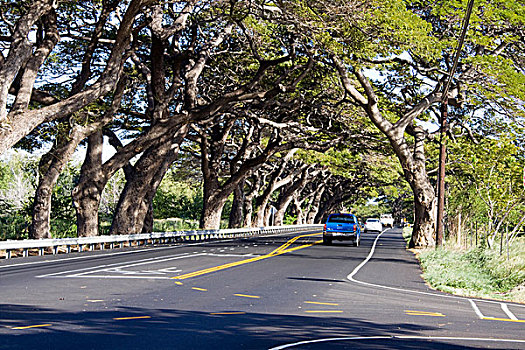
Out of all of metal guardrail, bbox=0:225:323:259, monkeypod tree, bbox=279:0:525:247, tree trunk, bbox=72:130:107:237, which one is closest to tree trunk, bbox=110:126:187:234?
metal guardrail, bbox=0:225:323:259

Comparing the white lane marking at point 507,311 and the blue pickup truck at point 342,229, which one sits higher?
the blue pickup truck at point 342,229

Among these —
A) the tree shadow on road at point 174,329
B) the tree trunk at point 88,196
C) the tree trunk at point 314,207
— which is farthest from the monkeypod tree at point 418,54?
the tree trunk at point 314,207

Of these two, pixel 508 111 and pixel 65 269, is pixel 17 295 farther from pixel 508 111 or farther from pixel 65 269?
pixel 508 111

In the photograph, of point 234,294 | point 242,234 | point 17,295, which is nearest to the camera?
point 17,295

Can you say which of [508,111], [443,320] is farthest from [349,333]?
[508,111]

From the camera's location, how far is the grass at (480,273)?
55.5 feet

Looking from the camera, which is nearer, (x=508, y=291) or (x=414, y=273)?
(x=508, y=291)

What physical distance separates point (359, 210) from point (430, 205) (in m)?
127

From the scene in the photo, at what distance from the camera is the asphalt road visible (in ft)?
29.4

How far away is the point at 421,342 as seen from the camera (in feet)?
30.6

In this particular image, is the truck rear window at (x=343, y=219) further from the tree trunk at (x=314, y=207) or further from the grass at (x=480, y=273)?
the tree trunk at (x=314, y=207)

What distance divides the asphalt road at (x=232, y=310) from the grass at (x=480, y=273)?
0.81 metres

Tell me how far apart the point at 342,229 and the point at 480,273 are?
16.2 m

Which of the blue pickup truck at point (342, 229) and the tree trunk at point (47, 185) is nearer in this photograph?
the tree trunk at point (47, 185)
